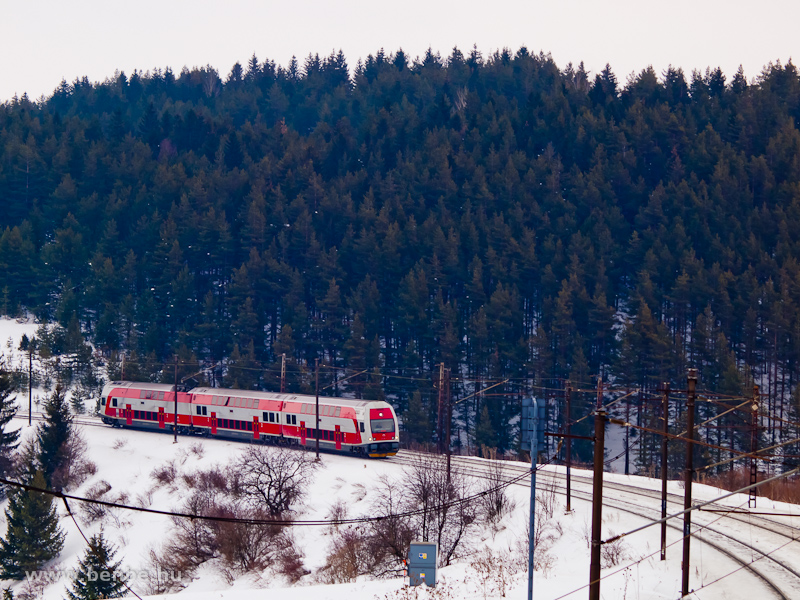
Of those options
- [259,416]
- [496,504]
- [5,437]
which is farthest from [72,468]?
[496,504]

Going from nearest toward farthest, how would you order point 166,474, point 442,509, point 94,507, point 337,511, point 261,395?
point 442,509 → point 337,511 → point 94,507 → point 166,474 → point 261,395

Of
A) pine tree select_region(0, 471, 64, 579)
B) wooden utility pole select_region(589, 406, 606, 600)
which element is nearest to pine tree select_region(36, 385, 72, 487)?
pine tree select_region(0, 471, 64, 579)

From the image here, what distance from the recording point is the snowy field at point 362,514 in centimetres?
2669

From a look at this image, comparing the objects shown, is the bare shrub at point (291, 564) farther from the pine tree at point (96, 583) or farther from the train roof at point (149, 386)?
the train roof at point (149, 386)

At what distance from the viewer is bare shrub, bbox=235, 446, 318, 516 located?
47.6 metres

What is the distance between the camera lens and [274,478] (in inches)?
1988

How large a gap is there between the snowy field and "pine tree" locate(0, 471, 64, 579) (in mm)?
1056

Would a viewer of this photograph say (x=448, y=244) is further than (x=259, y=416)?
Yes

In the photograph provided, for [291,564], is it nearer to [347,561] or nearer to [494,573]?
[347,561]

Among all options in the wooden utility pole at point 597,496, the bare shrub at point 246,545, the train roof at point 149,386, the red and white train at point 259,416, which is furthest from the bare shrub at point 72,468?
the wooden utility pole at point 597,496

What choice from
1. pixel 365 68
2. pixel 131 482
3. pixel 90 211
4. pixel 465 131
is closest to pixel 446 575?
pixel 131 482

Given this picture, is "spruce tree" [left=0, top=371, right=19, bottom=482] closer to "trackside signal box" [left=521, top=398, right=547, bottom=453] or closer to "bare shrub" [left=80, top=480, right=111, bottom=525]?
"bare shrub" [left=80, top=480, right=111, bottom=525]

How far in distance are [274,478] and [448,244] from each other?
51.4 meters

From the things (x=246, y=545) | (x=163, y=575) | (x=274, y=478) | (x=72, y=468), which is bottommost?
(x=163, y=575)
